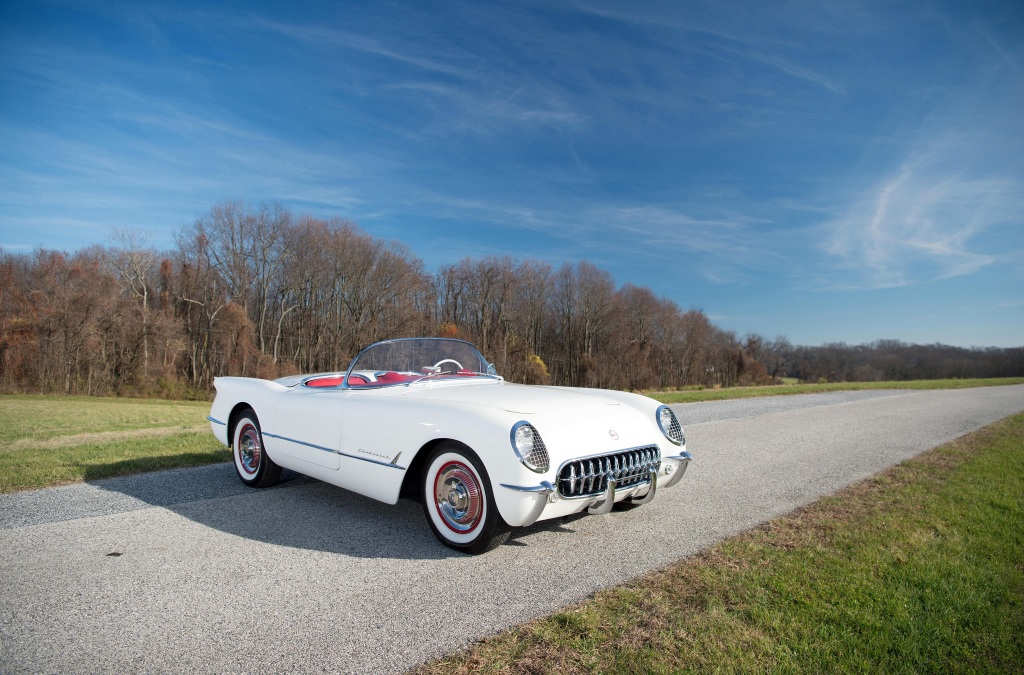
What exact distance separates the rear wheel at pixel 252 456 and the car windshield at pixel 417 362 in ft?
4.23

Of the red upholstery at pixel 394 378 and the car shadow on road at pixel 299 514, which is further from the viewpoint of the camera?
the red upholstery at pixel 394 378

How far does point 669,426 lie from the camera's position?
4574mm

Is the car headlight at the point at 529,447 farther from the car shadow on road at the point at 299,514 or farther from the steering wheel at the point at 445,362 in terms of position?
the steering wheel at the point at 445,362

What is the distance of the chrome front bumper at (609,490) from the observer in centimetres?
336

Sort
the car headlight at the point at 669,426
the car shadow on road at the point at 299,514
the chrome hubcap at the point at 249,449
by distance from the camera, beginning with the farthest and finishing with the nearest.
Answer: the chrome hubcap at the point at 249,449, the car headlight at the point at 669,426, the car shadow on road at the point at 299,514

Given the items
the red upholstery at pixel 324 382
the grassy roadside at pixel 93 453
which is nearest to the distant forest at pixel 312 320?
the grassy roadside at pixel 93 453

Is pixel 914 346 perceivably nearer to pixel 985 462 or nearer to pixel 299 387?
pixel 985 462

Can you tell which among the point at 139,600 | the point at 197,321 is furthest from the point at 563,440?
the point at 197,321

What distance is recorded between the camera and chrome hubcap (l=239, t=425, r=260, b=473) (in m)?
5.52

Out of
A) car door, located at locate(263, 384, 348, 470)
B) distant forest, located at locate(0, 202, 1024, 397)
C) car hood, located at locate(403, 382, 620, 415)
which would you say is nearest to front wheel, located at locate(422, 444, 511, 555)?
car hood, located at locate(403, 382, 620, 415)

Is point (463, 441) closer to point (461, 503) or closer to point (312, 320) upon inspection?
point (461, 503)

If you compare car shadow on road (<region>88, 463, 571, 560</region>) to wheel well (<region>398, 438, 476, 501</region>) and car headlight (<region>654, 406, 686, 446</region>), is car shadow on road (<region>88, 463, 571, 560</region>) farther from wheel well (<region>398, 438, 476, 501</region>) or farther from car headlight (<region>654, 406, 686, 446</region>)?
car headlight (<region>654, 406, 686, 446</region>)

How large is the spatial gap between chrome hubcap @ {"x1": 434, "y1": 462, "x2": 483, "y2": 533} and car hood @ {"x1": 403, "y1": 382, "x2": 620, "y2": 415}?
19.0 inches

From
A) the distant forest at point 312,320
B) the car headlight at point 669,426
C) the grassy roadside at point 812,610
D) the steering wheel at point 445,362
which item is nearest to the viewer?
the grassy roadside at point 812,610
